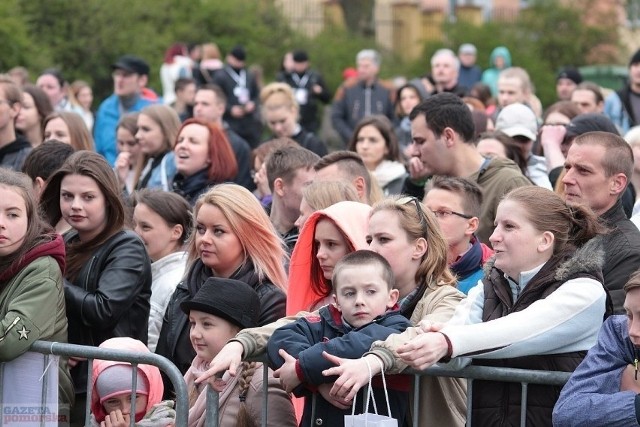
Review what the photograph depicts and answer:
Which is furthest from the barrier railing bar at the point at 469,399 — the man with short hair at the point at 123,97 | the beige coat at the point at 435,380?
the man with short hair at the point at 123,97

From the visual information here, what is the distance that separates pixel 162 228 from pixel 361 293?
2889 mm

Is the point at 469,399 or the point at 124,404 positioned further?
the point at 124,404

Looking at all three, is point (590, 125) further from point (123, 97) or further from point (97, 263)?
point (123, 97)

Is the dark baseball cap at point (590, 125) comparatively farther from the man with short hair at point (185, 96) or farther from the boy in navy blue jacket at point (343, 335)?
the man with short hair at point (185, 96)

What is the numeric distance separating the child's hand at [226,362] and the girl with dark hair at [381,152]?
543 centimetres

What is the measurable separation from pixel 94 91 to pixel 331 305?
63.5 feet

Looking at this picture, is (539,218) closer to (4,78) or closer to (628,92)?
(4,78)

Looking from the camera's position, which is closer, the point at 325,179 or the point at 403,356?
the point at 403,356

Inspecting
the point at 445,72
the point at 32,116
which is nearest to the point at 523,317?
the point at 32,116

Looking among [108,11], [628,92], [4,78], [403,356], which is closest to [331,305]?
[403,356]

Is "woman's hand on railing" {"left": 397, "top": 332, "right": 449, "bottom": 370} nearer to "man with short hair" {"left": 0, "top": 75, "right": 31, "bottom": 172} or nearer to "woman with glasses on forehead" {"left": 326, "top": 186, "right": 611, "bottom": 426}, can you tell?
"woman with glasses on forehead" {"left": 326, "top": 186, "right": 611, "bottom": 426}

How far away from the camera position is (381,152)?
1116cm

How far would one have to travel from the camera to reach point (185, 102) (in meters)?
16.9

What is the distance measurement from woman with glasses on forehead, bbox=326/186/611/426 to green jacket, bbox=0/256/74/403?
172 centimetres
